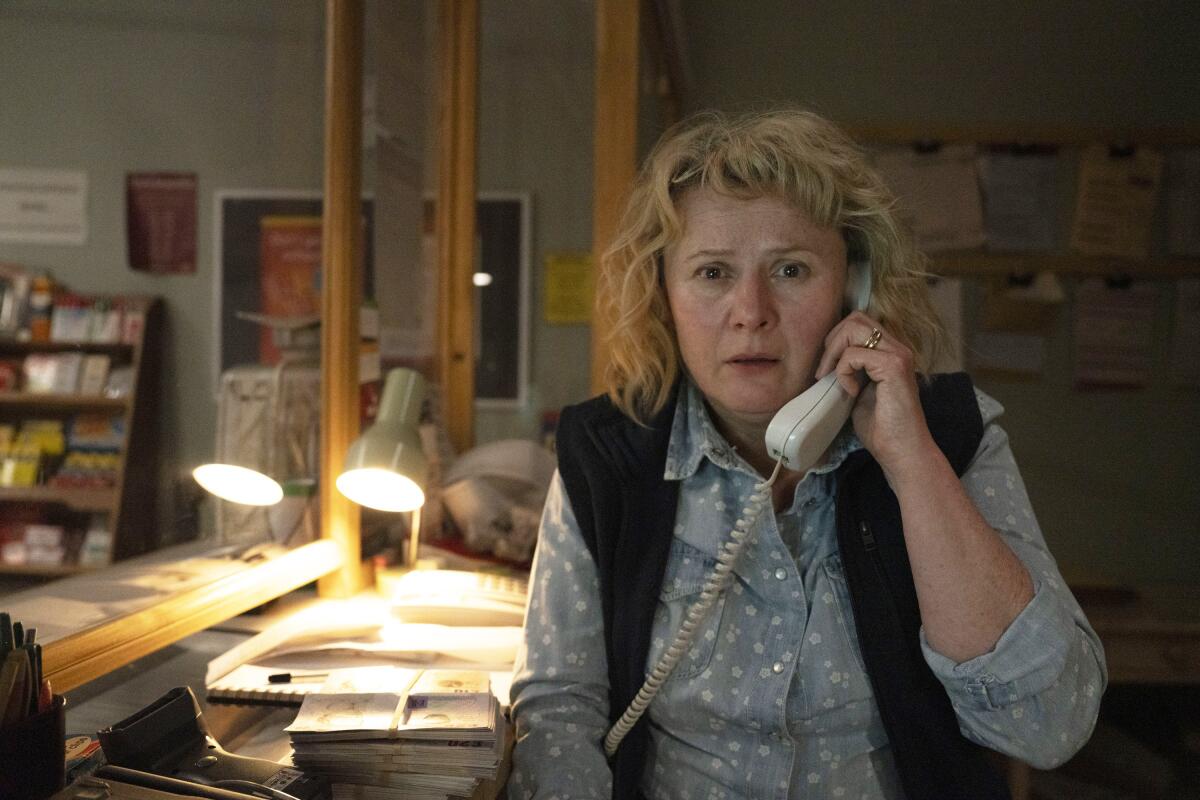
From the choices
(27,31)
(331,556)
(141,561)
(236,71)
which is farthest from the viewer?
(331,556)

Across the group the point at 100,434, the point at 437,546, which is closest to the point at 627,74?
the point at 437,546

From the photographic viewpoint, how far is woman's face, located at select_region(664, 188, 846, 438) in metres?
1.03

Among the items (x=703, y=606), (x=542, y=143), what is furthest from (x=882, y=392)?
(x=542, y=143)

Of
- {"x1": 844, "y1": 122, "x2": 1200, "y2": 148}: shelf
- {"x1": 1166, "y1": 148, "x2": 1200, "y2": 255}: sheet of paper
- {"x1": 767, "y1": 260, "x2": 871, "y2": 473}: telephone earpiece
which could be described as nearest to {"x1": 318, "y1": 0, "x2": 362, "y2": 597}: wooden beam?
{"x1": 767, "y1": 260, "x2": 871, "y2": 473}: telephone earpiece

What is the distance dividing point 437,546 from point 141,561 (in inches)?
27.7

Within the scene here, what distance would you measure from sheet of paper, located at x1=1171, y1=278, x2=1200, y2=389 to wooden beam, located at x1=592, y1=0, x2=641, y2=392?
6.54ft

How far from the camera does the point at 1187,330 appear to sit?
2.71 m

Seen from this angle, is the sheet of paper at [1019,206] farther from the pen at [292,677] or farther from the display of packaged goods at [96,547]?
the display of packaged goods at [96,547]

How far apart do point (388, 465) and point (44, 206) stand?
505mm

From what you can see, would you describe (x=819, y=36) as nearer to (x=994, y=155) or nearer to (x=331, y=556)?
(x=994, y=155)

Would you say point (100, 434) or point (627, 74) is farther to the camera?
point (627, 74)

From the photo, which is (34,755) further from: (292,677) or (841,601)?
(841,601)

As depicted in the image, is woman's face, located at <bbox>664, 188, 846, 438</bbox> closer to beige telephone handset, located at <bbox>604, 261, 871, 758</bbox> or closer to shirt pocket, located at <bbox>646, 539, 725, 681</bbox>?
beige telephone handset, located at <bbox>604, 261, 871, 758</bbox>

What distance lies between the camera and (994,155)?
2.77 m
